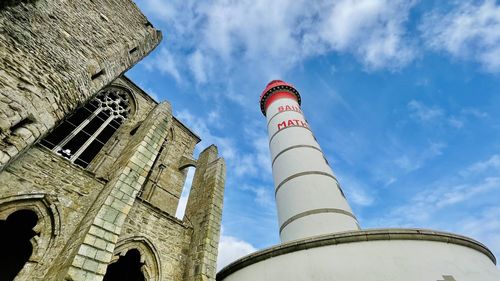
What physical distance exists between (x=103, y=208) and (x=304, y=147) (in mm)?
6631

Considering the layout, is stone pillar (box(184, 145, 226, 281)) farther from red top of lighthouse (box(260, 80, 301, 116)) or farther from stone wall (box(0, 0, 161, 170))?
red top of lighthouse (box(260, 80, 301, 116))

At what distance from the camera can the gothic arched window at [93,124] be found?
7.82m

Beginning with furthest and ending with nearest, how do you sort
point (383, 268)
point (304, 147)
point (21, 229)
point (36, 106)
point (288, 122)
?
point (288, 122) < point (304, 147) < point (21, 229) < point (36, 106) < point (383, 268)

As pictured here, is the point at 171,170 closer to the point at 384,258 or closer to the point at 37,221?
the point at 37,221

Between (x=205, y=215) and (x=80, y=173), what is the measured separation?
3.12 metres

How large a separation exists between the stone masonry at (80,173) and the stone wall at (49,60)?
0.07 ft

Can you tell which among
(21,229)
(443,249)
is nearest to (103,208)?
(21,229)

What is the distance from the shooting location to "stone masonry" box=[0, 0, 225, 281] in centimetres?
389

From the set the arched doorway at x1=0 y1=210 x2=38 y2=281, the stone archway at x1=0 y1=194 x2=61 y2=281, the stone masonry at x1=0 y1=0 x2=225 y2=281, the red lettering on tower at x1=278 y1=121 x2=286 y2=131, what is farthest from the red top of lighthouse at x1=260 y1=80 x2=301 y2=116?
the arched doorway at x1=0 y1=210 x2=38 y2=281

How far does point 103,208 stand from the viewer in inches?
161

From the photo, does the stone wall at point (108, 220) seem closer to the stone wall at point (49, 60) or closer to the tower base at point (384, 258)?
the stone wall at point (49, 60)

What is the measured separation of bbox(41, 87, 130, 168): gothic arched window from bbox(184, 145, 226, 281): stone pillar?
3.41 metres

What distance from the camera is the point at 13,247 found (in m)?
Result: 6.19

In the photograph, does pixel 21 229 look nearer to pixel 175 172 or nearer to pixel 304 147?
pixel 175 172
